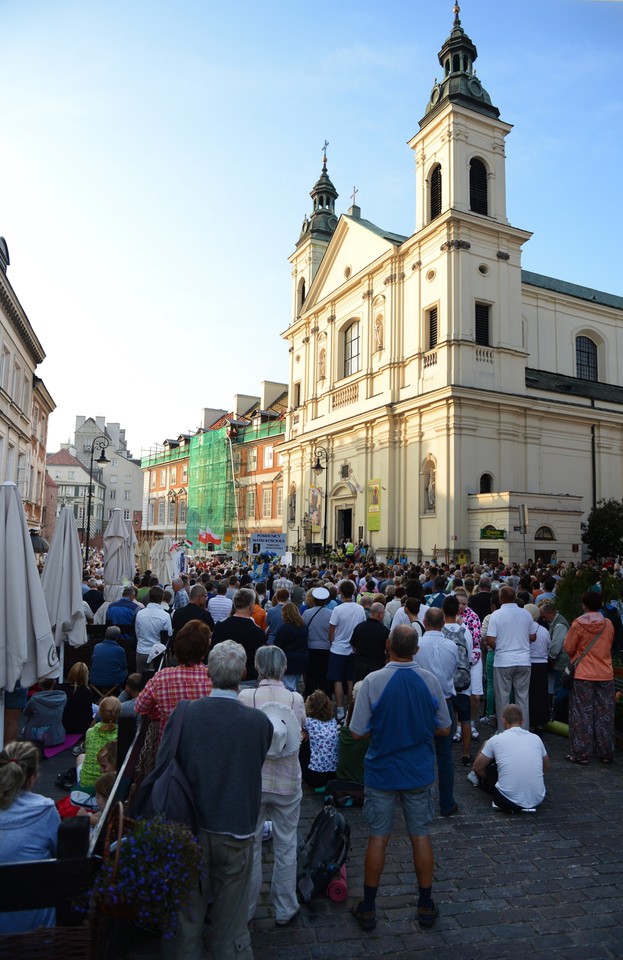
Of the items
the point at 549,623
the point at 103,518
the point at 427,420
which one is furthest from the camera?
the point at 103,518

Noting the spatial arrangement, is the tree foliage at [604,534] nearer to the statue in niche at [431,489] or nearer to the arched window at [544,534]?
the arched window at [544,534]

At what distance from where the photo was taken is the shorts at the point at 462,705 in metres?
7.28

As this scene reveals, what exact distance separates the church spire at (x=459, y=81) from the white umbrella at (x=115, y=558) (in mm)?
26649

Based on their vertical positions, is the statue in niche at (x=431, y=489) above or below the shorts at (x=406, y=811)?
above

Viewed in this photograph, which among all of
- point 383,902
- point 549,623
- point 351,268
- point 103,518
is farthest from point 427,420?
point 103,518

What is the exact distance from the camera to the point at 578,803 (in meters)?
6.41

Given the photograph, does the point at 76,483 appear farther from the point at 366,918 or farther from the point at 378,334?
the point at 366,918

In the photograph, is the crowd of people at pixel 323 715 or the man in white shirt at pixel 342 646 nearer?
the crowd of people at pixel 323 715

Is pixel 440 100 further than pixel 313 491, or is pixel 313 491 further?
pixel 313 491

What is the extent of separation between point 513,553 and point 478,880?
2141 cm

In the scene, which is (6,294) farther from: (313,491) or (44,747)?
(44,747)

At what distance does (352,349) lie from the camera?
3738cm

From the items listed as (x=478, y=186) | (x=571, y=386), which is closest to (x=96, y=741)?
(x=478, y=186)

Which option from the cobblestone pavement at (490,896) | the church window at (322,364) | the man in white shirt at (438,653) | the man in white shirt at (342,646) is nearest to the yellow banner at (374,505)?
the church window at (322,364)
